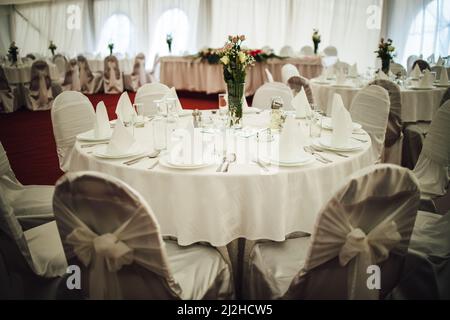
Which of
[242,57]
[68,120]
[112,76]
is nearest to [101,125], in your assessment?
[68,120]

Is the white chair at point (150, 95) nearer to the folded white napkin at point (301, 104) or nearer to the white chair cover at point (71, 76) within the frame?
the folded white napkin at point (301, 104)

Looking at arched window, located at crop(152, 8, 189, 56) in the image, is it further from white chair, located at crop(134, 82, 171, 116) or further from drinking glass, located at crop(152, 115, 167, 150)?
drinking glass, located at crop(152, 115, 167, 150)

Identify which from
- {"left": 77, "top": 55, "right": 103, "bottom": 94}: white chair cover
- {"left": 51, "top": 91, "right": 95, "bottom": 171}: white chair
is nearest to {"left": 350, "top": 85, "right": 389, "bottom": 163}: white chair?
{"left": 51, "top": 91, "right": 95, "bottom": 171}: white chair

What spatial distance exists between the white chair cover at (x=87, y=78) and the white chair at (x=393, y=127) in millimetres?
8044

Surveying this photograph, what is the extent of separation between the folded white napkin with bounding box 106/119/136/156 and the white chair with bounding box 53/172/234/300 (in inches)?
24.5

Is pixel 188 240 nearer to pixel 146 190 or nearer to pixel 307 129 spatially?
pixel 146 190

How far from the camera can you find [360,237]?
1155mm

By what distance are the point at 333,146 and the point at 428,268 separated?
70 centimetres

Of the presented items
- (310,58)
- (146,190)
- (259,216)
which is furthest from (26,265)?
(310,58)

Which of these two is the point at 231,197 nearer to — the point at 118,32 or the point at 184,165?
the point at 184,165

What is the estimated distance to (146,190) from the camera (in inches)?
64.5

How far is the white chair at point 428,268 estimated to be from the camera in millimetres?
1523

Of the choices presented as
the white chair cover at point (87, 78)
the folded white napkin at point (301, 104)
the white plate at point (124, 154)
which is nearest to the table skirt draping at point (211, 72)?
the white chair cover at point (87, 78)
